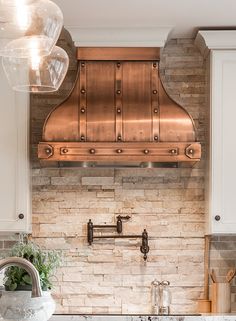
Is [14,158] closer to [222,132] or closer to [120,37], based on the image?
[120,37]

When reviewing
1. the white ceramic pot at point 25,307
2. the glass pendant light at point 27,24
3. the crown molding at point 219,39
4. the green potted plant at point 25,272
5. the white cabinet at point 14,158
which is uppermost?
the crown molding at point 219,39

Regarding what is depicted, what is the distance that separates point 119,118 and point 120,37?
1.59ft

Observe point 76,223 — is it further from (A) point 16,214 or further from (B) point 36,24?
(B) point 36,24

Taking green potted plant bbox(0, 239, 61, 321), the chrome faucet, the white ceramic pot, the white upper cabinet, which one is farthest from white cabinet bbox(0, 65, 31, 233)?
the chrome faucet

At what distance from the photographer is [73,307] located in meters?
4.51

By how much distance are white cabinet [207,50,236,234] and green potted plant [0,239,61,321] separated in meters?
1.46

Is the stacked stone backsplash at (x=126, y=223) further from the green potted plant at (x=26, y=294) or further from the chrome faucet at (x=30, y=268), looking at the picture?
the chrome faucet at (x=30, y=268)

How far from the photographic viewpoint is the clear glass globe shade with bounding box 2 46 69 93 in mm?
2316

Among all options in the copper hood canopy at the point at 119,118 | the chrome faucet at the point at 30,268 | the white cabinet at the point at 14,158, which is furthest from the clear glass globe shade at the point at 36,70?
the white cabinet at the point at 14,158

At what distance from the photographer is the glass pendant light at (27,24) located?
202cm

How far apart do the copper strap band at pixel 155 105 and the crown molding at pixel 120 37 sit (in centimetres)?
14

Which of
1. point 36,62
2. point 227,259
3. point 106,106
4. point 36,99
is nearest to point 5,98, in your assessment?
point 36,99

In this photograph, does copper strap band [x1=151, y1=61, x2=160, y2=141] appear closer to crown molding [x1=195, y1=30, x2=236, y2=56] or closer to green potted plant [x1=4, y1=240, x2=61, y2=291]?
crown molding [x1=195, y1=30, x2=236, y2=56]

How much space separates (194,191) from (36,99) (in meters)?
1.15
